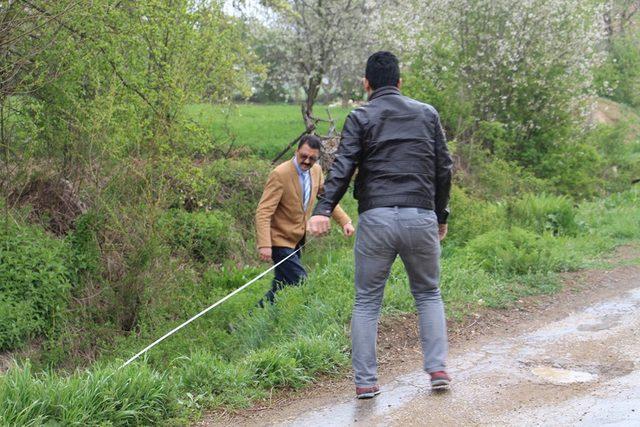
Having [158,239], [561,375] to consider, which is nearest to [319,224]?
[561,375]

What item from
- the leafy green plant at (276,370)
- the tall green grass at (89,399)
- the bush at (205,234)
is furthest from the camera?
the bush at (205,234)

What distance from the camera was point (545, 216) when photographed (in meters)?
11.8

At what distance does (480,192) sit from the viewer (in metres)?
15.3

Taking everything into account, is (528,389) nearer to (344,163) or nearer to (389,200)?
(389,200)

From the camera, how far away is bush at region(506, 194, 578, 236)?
11.6 m

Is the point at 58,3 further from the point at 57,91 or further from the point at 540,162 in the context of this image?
the point at 540,162

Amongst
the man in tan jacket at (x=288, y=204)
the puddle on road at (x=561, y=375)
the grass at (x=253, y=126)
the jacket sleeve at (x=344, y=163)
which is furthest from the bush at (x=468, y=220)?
the jacket sleeve at (x=344, y=163)

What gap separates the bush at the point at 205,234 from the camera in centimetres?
1266

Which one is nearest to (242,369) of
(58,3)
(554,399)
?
(554,399)

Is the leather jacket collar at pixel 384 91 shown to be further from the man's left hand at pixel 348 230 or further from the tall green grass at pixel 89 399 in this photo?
→ the tall green grass at pixel 89 399

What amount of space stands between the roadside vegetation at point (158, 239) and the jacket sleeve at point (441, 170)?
1.44m

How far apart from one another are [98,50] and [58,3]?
107cm

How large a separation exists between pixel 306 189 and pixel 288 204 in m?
0.23

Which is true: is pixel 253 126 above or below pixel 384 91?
below
